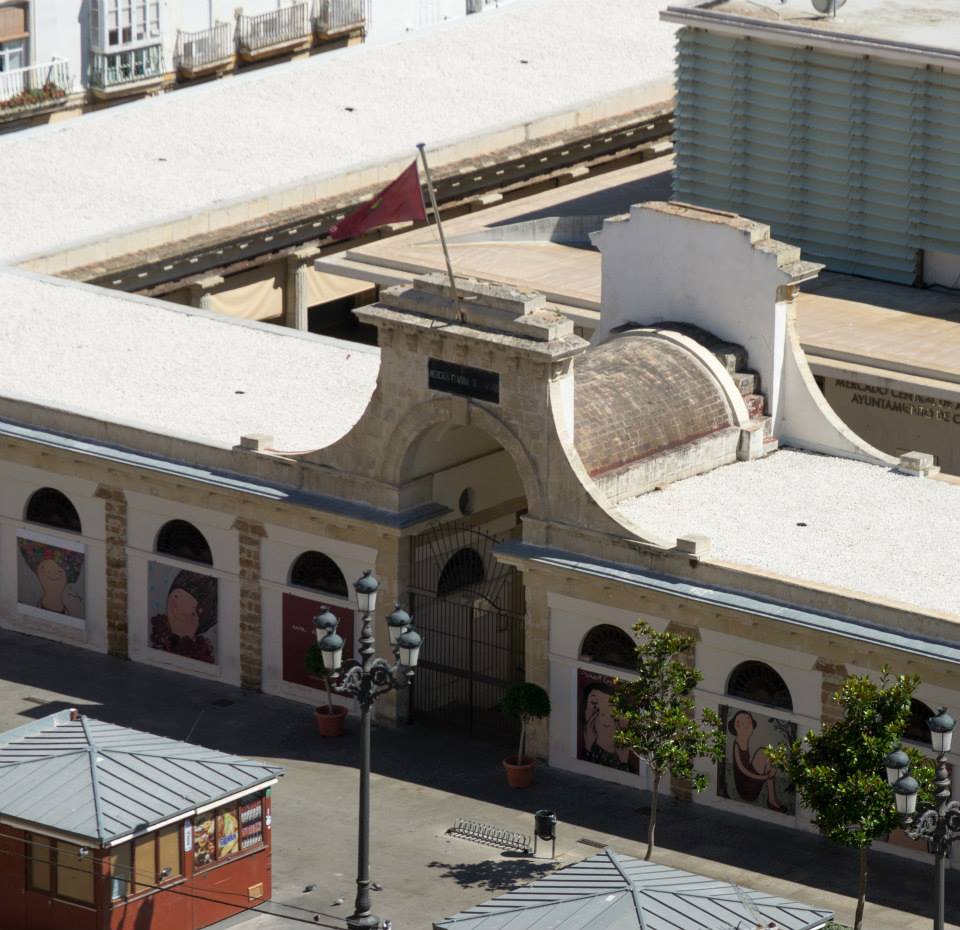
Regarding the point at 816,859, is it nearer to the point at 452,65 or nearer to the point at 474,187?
the point at 474,187

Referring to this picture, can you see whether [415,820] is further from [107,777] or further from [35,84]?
[35,84]

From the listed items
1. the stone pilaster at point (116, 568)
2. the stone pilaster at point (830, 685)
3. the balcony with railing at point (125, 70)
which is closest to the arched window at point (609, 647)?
the stone pilaster at point (830, 685)

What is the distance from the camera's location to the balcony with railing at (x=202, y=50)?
10681 centimetres

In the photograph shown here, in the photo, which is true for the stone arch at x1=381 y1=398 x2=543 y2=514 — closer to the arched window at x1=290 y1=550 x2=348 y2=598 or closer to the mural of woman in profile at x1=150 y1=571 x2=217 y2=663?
the arched window at x1=290 y1=550 x2=348 y2=598

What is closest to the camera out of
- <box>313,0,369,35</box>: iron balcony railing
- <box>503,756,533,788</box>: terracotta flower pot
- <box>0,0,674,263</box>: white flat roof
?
<box>503,756,533,788</box>: terracotta flower pot

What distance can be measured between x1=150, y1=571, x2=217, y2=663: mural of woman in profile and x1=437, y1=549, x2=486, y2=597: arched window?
4883mm

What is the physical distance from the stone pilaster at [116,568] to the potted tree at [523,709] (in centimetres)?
998

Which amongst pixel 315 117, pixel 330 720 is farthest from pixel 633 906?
pixel 315 117

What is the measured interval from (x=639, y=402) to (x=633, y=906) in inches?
624

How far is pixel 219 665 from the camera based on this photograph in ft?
219

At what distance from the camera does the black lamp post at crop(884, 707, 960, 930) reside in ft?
164

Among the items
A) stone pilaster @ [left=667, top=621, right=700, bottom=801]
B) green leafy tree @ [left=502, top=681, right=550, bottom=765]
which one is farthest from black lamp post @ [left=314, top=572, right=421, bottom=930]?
stone pilaster @ [left=667, top=621, right=700, bottom=801]

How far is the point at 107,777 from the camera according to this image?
54.8m

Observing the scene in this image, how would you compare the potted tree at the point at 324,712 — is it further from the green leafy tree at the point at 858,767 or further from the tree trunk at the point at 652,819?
the green leafy tree at the point at 858,767
